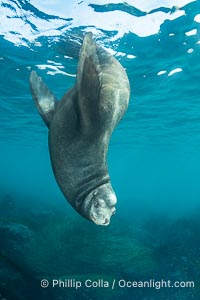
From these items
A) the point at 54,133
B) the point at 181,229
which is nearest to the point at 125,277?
the point at 181,229

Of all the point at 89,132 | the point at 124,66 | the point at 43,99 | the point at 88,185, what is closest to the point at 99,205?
the point at 88,185

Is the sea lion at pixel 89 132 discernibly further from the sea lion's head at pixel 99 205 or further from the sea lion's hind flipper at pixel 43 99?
the sea lion's hind flipper at pixel 43 99

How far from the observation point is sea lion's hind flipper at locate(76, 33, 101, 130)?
105 inches

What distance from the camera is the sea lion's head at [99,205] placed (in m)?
2.83

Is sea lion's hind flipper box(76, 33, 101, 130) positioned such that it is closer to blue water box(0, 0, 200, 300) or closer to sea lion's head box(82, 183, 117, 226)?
sea lion's head box(82, 183, 117, 226)

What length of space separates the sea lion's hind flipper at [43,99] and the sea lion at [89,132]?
1.89 ft

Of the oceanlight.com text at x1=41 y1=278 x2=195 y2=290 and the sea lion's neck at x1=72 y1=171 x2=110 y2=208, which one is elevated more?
the oceanlight.com text at x1=41 y1=278 x2=195 y2=290

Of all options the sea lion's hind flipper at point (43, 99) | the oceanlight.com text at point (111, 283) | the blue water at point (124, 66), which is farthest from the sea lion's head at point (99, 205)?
the oceanlight.com text at point (111, 283)

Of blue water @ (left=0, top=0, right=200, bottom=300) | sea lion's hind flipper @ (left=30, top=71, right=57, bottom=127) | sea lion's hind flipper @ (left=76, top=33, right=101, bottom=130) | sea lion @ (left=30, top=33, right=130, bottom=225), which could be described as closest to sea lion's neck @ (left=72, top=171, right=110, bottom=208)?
sea lion @ (left=30, top=33, right=130, bottom=225)

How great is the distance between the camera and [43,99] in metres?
3.80

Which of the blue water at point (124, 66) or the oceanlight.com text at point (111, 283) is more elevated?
the blue water at point (124, 66)

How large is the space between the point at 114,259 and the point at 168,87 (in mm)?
10924

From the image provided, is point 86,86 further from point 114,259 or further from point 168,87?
point 168,87

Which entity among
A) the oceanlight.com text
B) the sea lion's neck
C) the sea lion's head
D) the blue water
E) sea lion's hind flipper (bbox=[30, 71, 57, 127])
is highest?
the blue water
